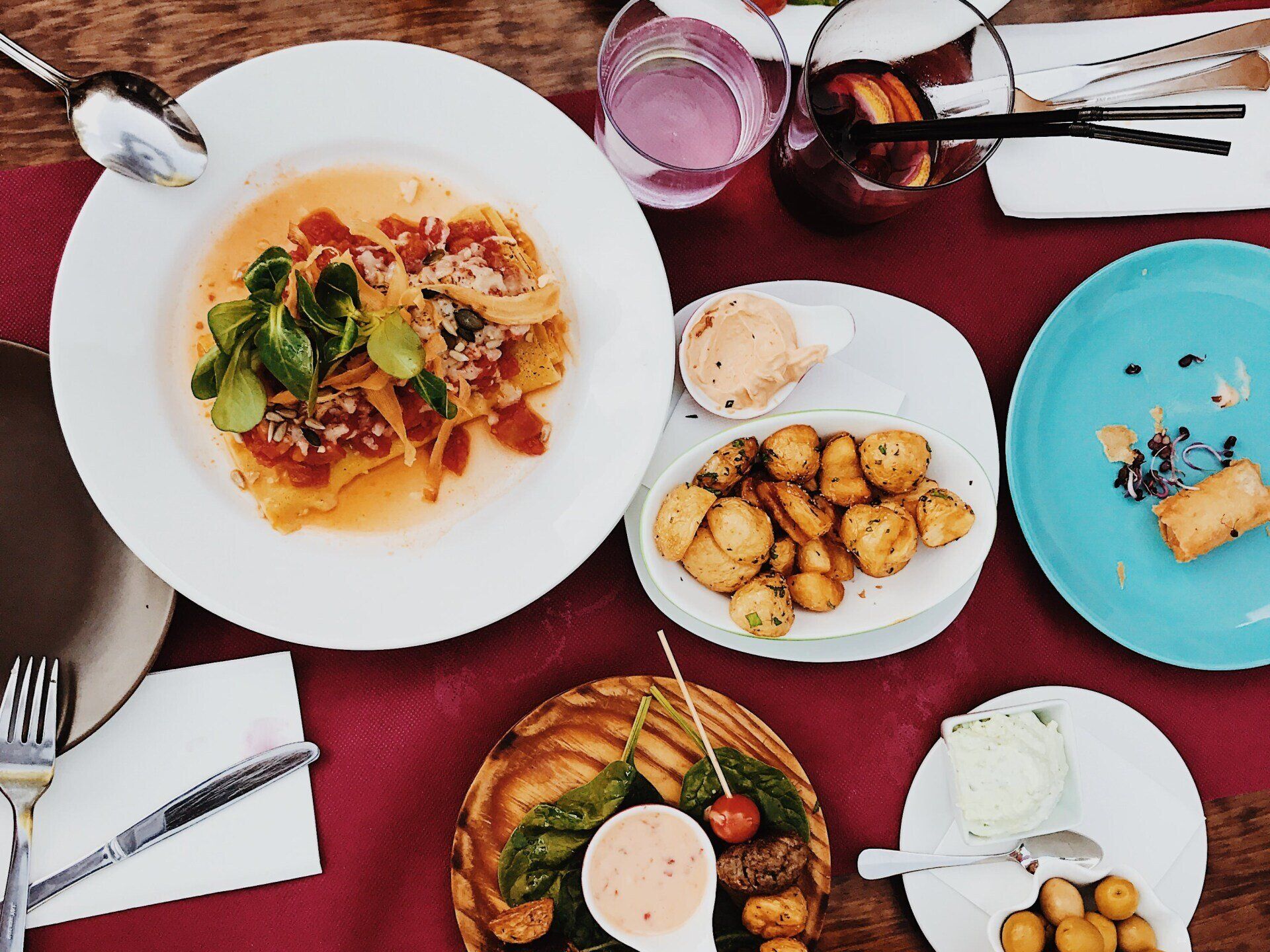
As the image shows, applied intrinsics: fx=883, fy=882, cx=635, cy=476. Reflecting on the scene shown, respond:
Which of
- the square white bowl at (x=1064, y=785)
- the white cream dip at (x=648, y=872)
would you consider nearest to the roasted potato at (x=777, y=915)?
the white cream dip at (x=648, y=872)

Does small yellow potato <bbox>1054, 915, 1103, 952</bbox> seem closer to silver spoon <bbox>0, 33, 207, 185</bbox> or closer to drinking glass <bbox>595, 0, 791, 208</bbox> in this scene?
drinking glass <bbox>595, 0, 791, 208</bbox>

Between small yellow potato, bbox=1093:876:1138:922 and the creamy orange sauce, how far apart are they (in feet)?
5.68

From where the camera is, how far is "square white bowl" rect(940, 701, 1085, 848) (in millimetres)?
2143

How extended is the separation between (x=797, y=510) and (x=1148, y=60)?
4.86 ft

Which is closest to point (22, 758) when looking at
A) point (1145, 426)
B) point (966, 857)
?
point (966, 857)

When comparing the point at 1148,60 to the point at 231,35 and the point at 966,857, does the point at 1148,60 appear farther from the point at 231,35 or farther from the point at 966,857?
the point at 231,35

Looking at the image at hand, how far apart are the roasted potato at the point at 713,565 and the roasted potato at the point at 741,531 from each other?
2 centimetres

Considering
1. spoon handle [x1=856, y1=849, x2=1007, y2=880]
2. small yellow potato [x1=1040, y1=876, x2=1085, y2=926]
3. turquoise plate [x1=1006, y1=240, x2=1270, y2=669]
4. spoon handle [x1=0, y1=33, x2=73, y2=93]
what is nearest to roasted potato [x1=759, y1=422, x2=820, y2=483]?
turquoise plate [x1=1006, y1=240, x2=1270, y2=669]

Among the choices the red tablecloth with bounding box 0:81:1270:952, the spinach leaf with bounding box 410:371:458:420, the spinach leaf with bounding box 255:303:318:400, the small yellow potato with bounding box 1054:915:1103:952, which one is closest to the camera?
the spinach leaf with bounding box 255:303:318:400

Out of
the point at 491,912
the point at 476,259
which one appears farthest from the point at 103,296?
the point at 491,912

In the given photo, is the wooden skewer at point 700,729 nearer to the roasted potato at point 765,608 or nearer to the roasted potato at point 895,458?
the roasted potato at point 765,608

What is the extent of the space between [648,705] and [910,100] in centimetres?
159

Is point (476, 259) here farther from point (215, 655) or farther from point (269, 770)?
point (269, 770)

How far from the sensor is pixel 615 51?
6.83 ft
